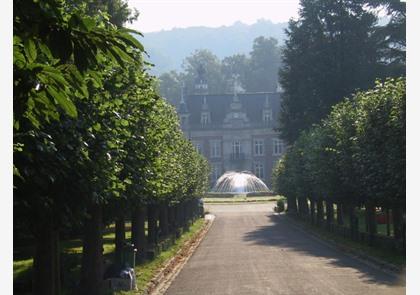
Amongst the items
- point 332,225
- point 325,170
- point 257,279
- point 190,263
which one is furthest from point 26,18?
point 332,225

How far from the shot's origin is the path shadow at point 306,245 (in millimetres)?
20469

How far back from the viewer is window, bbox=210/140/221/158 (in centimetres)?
12581

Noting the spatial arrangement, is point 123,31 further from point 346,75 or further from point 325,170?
point 346,75

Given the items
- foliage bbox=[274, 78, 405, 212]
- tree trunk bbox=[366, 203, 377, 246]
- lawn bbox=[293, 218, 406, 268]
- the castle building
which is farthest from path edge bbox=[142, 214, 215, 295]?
the castle building

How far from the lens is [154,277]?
21016 millimetres

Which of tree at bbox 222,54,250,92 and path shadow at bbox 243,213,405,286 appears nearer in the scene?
path shadow at bbox 243,213,405,286

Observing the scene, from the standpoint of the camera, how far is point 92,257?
16656 mm

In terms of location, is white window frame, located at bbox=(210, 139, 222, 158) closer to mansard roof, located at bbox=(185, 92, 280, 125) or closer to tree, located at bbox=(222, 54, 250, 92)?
mansard roof, located at bbox=(185, 92, 280, 125)

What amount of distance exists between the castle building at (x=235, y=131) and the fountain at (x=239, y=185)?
46.4 feet

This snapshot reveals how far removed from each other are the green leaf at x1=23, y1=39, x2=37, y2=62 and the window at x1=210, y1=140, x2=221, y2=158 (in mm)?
120753

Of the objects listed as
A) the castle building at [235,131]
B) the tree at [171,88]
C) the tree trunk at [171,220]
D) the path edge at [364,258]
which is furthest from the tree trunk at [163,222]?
the tree at [171,88]

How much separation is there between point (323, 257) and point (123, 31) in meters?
23.7

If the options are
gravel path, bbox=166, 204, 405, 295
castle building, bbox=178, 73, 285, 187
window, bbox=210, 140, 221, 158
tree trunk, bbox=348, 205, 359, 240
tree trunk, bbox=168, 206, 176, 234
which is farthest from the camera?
window, bbox=210, 140, 221, 158

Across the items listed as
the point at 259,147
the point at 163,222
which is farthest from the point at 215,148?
the point at 163,222
